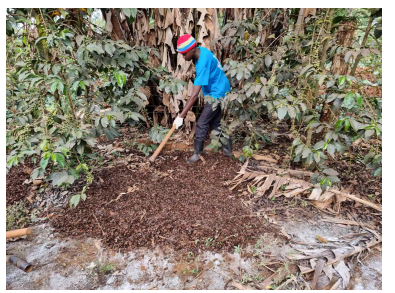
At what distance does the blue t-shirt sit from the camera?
2.61 meters

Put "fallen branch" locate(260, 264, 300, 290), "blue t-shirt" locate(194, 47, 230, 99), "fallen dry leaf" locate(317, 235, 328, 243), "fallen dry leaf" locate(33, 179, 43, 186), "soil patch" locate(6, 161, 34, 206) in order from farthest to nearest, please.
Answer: "blue t-shirt" locate(194, 47, 230, 99) → "fallen dry leaf" locate(33, 179, 43, 186) → "soil patch" locate(6, 161, 34, 206) → "fallen dry leaf" locate(317, 235, 328, 243) → "fallen branch" locate(260, 264, 300, 290)

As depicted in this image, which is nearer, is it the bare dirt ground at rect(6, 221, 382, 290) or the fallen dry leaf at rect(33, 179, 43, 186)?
the bare dirt ground at rect(6, 221, 382, 290)

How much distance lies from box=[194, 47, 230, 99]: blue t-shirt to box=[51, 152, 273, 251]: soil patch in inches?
34.9

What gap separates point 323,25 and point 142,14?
6.85 feet

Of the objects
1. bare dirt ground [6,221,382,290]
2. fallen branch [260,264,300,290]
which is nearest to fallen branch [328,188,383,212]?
bare dirt ground [6,221,382,290]

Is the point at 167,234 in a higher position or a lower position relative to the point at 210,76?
lower

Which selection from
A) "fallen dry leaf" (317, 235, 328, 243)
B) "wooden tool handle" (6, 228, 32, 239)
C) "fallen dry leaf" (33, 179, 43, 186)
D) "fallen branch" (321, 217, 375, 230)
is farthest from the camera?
"fallen dry leaf" (33, 179, 43, 186)

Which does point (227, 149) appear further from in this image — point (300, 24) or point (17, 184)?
point (17, 184)

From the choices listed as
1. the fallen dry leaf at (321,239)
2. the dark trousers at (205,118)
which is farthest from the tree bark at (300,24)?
the fallen dry leaf at (321,239)

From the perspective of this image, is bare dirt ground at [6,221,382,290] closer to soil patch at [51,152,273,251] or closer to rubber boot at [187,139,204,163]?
soil patch at [51,152,273,251]

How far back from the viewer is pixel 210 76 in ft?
9.01

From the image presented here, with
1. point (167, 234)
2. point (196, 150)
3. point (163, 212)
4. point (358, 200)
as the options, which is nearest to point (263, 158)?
point (196, 150)

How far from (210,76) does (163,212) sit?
1.52 metres

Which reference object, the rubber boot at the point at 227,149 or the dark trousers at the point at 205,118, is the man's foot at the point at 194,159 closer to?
the dark trousers at the point at 205,118
